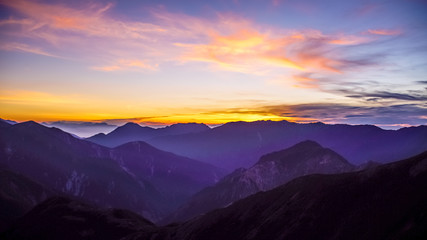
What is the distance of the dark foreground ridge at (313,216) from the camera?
8700 centimetres

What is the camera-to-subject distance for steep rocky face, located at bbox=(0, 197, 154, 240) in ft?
547

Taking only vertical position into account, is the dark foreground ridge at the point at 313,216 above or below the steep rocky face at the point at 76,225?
above

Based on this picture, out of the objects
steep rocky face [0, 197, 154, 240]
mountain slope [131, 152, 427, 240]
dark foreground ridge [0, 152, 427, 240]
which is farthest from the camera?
steep rocky face [0, 197, 154, 240]

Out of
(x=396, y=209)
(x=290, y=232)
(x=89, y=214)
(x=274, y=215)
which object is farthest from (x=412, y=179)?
(x=89, y=214)

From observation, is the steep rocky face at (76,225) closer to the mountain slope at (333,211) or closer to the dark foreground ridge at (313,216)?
the dark foreground ridge at (313,216)

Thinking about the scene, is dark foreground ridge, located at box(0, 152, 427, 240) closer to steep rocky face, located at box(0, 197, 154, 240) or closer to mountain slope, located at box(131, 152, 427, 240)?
mountain slope, located at box(131, 152, 427, 240)

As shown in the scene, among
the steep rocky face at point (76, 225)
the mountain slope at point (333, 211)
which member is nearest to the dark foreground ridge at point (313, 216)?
the mountain slope at point (333, 211)

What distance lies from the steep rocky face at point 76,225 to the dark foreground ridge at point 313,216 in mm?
560

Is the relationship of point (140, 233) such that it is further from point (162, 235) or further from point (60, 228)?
point (60, 228)

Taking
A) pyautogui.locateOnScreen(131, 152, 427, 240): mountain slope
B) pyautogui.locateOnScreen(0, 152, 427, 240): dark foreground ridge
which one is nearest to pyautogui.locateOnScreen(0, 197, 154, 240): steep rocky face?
pyautogui.locateOnScreen(0, 152, 427, 240): dark foreground ridge

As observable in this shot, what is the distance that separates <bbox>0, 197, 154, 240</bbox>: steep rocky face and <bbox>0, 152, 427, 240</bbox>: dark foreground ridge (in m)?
0.56

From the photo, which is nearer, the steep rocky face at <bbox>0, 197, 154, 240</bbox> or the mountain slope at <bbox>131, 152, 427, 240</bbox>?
the mountain slope at <bbox>131, 152, 427, 240</bbox>

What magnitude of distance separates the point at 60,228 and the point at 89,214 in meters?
17.4

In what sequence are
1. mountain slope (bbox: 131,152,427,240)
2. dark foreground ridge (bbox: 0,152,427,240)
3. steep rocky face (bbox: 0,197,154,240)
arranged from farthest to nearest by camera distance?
steep rocky face (bbox: 0,197,154,240) → dark foreground ridge (bbox: 0,152,427,240) → mountain slope (bbox: 131,152,427,240)
